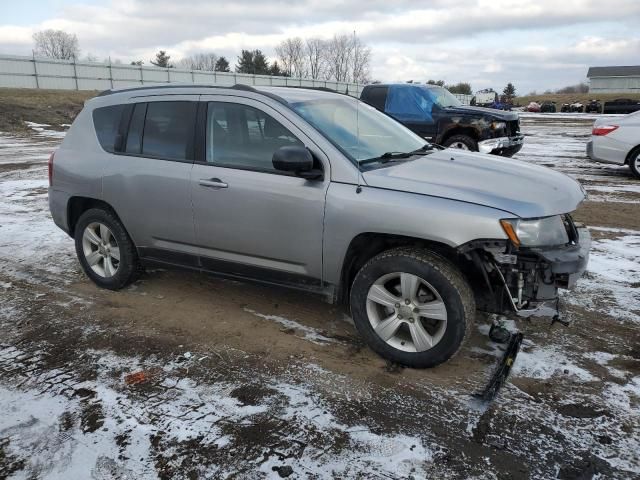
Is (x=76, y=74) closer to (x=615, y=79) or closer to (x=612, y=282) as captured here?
(x=612, y=282)

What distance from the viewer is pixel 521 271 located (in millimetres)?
3150

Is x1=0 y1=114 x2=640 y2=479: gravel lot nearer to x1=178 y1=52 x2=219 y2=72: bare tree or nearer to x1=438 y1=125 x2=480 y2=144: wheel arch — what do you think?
x1=438 y1=125 x2=480 y2=144: wheel arch

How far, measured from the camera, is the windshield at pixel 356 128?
3.75 meters

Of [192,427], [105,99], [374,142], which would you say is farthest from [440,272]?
[105,99]

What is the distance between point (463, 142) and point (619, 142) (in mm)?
3048

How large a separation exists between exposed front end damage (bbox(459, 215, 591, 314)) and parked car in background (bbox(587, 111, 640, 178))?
8.20 metres

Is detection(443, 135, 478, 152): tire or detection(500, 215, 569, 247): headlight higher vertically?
detection(500, 215, 569, 247): headlight

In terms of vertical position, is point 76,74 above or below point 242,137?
above

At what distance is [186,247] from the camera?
4.25 meters

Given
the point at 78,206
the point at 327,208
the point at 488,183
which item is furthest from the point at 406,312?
the point at 78,206

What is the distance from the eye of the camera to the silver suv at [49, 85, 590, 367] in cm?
319

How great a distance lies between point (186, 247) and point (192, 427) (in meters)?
1.76

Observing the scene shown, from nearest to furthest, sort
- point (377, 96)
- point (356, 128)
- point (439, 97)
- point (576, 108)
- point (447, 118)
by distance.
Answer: point (356, 128) → point (447, 118) → point (439, 97) → point (377, 96) → point (576, 108)

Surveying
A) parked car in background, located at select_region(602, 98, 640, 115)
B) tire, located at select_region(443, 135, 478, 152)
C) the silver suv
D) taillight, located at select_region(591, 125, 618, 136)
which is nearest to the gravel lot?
the silver suv
